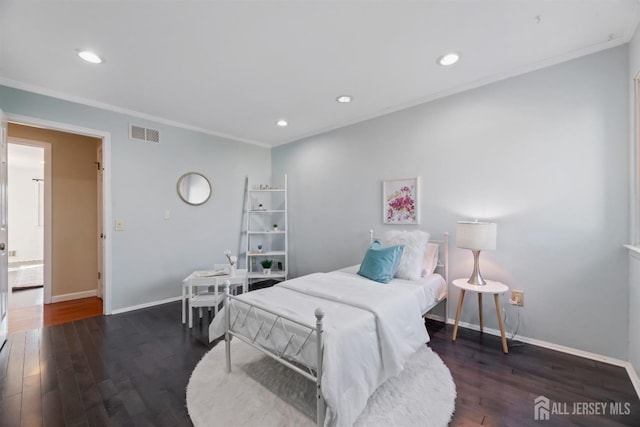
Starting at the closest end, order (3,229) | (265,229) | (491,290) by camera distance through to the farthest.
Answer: (491,290), (3,229), (265,229)

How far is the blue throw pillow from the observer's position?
274 cm

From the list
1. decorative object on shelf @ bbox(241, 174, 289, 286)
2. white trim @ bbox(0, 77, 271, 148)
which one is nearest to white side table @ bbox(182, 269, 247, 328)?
decorative object on shelf @ bbox(241, 174, 289, 286)

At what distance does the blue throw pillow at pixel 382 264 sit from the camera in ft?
9.00

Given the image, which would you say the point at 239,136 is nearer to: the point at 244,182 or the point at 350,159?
the point at 244,182

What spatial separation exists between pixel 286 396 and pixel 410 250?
6.03 feet

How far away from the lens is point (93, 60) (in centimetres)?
242

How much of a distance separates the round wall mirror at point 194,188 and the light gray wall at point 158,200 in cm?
8

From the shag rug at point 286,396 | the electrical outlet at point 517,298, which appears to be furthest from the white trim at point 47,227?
the electrical outlet at point 517,298

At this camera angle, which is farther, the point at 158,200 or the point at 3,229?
the point at 158,200

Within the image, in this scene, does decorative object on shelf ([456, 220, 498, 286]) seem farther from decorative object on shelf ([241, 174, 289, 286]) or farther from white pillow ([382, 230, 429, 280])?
decorative object on shelf ([241, 174, 289, 286])

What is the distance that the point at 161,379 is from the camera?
212cm

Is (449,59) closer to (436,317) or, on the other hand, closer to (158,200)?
(436,317)

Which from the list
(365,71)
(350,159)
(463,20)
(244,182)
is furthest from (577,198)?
(244,182)

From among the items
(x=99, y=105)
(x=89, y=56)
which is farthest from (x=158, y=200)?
(x=89, y=56)
